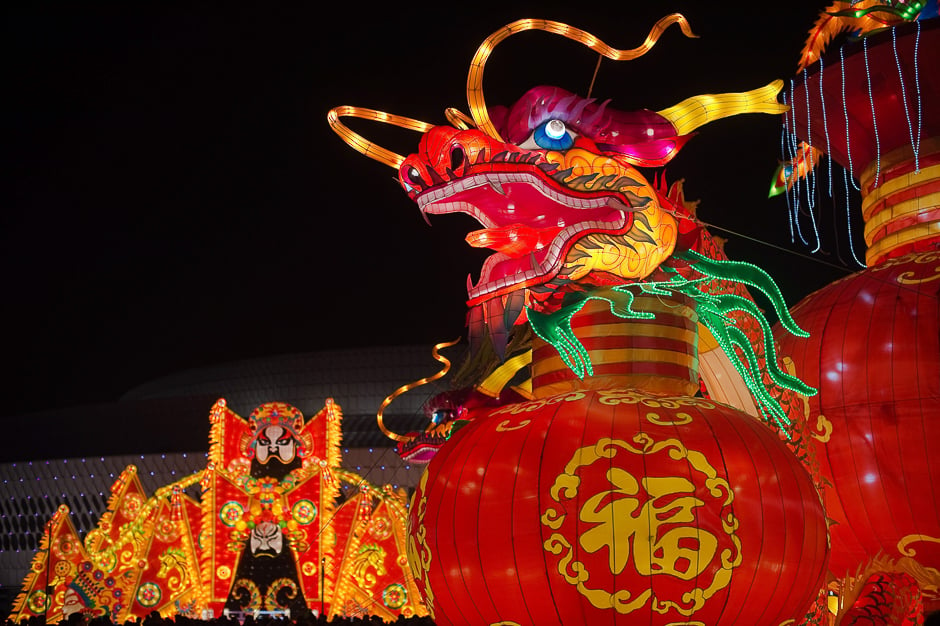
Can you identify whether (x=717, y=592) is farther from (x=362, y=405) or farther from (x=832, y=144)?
(x=362, y=405)

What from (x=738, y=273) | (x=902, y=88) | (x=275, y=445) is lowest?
(x=738, y=273)

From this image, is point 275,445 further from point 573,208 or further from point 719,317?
point 573,208

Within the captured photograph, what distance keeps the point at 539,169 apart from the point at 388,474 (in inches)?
1388

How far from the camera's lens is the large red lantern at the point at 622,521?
261 inches

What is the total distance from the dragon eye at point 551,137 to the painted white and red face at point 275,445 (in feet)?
29.6

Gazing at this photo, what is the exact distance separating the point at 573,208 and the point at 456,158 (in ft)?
2.98

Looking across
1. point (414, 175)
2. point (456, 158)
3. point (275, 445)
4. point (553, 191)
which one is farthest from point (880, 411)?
point (275, 445)

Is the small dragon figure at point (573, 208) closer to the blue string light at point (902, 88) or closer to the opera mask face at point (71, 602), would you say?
the blue string light at point (902, 88)

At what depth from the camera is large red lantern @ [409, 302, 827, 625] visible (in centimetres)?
664

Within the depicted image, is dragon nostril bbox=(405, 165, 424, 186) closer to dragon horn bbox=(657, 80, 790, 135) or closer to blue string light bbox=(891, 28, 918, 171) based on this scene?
dragon horn bbox=(657, 80, 790, 135)

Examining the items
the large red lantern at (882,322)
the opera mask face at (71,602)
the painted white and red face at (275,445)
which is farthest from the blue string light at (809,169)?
the opera mask face at (71,602)

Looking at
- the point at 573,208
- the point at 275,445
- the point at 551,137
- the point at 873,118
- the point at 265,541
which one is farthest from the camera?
the point at 275,445

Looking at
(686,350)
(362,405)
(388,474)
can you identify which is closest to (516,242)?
(686,350)

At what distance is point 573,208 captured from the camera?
7809mm
